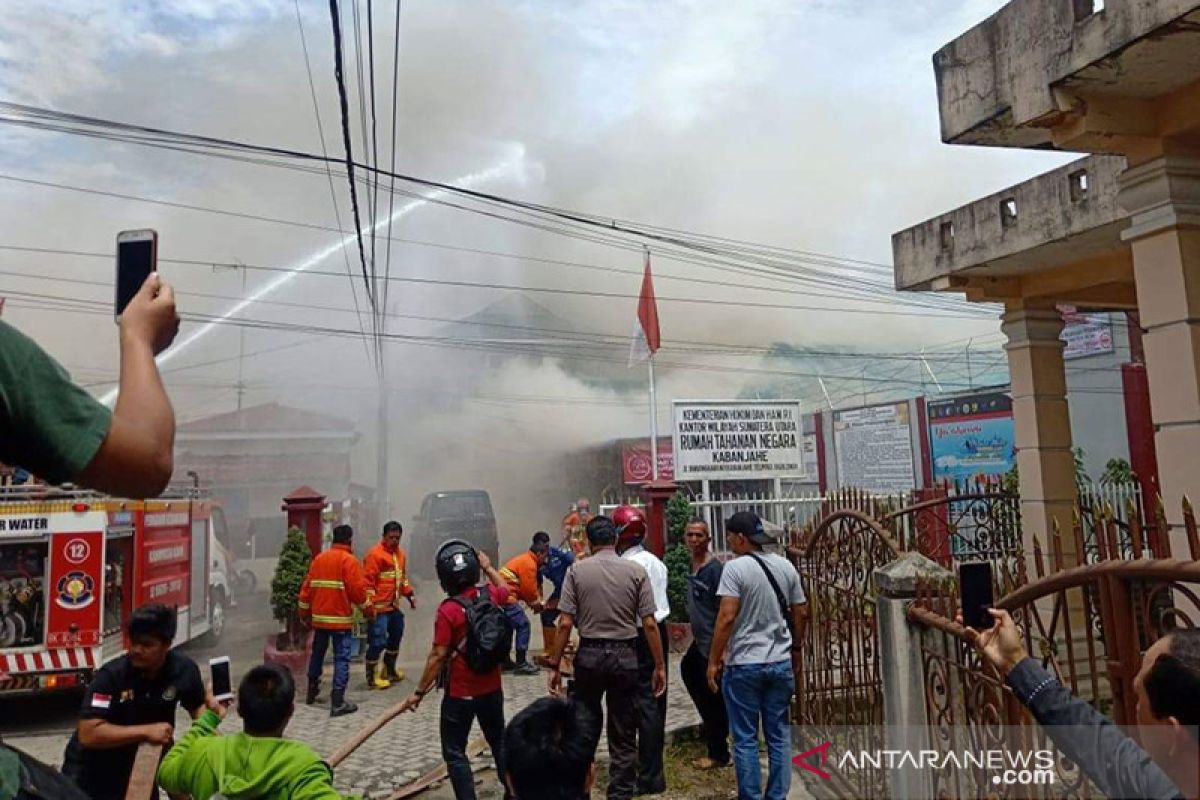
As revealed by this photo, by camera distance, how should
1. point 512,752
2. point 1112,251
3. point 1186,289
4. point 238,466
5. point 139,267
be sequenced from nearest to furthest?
point 139,267 → point 512,752 → point 1186,289 → point 1112,251 → point 238,466

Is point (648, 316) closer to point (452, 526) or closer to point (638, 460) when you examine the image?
point (452, 526)

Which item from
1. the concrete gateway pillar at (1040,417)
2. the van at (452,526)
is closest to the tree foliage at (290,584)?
the van at (452,526)

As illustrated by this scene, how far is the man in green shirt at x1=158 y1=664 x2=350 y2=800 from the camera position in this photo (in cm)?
227

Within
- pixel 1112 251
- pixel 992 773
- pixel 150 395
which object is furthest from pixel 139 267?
pixel 1112 251

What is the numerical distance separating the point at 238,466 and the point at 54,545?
29.5m

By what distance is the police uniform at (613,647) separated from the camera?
446cm

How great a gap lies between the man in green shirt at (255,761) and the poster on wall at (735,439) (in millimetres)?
12500

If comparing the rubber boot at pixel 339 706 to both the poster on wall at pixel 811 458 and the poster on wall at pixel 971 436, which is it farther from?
the poster on wall at pixel 811 458

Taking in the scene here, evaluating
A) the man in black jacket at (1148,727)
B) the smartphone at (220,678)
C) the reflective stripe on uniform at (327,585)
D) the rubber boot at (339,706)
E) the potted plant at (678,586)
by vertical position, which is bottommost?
the rubber boot at (339,706)

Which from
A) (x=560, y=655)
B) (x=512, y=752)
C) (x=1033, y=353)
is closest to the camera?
(x=512, y=752)

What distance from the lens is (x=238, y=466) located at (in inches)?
1357

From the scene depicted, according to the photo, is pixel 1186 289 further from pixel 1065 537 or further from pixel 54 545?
pixel 54 545

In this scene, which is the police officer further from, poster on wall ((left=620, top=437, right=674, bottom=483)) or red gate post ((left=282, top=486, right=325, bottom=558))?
poster on wall ((left=620, top=437, right=674, bottom=483))

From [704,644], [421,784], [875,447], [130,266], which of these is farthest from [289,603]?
[875,447]
